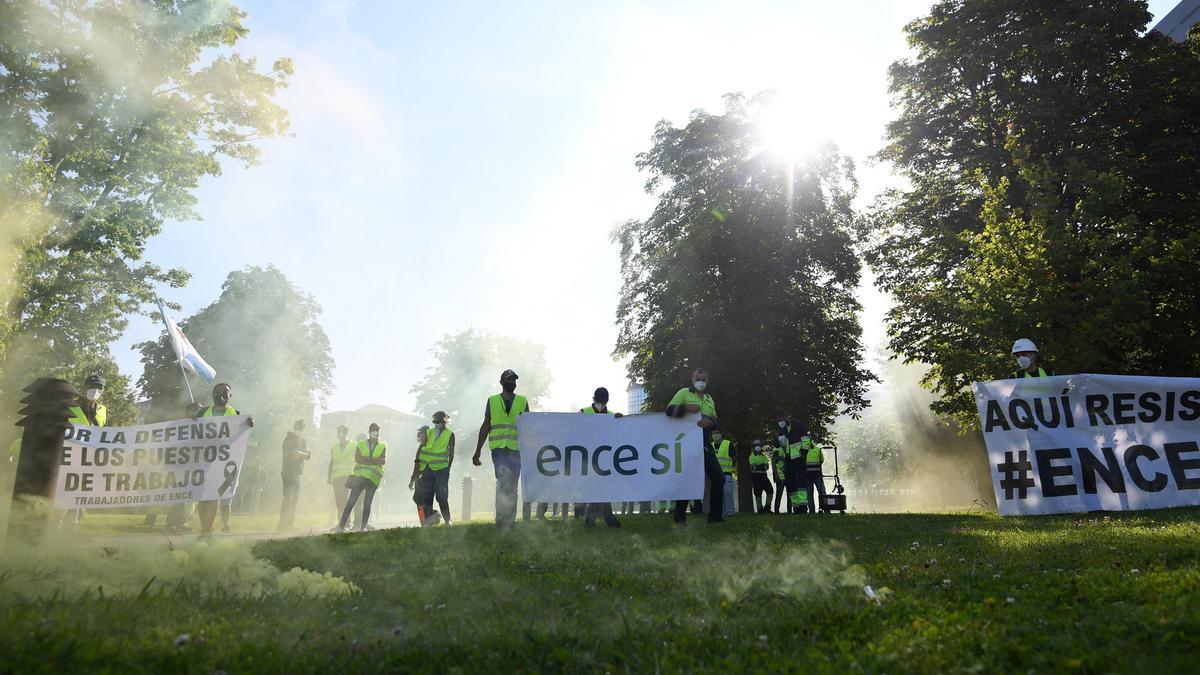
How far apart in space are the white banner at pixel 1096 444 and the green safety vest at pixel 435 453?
9583 mm

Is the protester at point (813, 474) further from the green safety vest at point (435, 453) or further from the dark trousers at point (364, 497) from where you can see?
the dark trousers at point (364, 497)

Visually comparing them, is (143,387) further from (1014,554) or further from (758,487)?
(1014,554)

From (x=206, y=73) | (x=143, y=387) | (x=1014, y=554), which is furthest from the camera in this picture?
(x=143, y=387)

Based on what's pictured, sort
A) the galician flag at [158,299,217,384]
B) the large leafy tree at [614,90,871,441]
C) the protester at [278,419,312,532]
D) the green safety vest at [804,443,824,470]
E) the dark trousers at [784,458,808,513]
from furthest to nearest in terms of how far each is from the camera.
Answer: the large leafy tree at [614,90,871,441]
the green safety vest at [804,443,824,470]
the dark trousers at [784,458,808,513]
the protester at [278,419,312,532]
the galician flag at [158,299,217,384]

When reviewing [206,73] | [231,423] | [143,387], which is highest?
[206,73]

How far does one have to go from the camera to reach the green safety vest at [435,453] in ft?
45.7

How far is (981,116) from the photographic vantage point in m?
23.2

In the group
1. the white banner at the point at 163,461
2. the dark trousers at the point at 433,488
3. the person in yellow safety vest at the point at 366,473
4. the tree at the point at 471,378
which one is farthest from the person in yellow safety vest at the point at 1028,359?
the tree at the point at 471,378

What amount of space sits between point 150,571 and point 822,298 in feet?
82.9

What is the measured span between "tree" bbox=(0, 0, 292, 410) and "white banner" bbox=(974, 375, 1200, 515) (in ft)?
73.9

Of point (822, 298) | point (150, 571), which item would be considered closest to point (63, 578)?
point (150, 571)

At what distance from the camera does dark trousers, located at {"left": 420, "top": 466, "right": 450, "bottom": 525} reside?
546 inches

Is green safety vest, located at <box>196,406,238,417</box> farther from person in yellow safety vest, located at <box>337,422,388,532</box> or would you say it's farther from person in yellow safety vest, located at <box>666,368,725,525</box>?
person in yellow safety vest, located at <box>666,368,725,525</box>

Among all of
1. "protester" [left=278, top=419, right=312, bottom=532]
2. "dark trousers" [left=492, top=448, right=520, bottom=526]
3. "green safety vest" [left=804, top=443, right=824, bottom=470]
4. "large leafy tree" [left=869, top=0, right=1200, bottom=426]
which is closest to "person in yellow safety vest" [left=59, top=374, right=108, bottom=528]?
"protester" [left=278, top=419, right=312, bottom=532]
